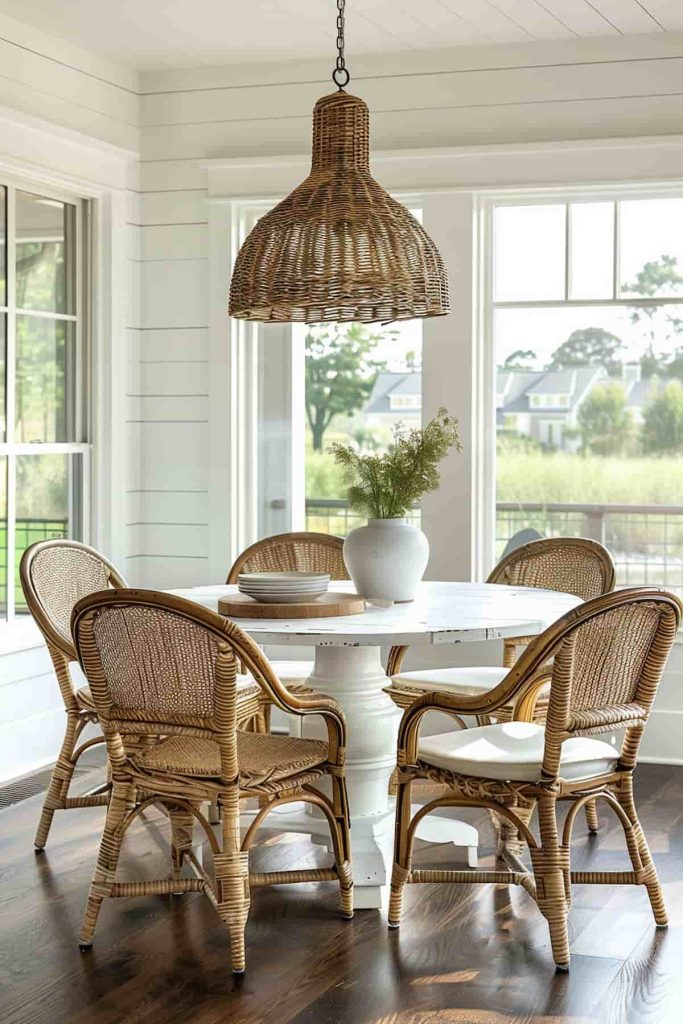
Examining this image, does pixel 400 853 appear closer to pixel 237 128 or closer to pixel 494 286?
pixel 494 286

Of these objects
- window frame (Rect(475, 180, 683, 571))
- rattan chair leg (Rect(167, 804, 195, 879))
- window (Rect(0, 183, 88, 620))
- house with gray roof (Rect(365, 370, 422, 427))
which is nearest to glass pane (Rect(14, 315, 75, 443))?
window (Rect(0, 183, 88, 620))

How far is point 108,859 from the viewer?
3168mm

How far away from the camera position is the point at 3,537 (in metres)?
4.94

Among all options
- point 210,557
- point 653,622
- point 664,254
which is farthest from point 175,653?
point 664,254

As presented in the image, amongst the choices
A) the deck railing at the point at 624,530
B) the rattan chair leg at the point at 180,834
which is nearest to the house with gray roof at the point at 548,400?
the deck railing at the point at 624,530

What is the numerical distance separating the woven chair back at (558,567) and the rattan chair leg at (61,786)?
1496mm

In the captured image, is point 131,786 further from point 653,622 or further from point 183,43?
point 183,43

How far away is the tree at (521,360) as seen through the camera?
17.5ft

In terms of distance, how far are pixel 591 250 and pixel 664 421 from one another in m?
0.75

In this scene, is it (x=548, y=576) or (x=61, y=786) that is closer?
(x=61, y=786)

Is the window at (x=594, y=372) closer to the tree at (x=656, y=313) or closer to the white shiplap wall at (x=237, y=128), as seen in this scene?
the tree at (x=656, y=313)

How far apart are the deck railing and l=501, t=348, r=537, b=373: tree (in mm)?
566

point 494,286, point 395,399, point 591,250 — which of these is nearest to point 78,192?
point 395,399

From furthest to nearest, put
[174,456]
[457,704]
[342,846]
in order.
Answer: [174,456]
[342,846]
[457,704]
